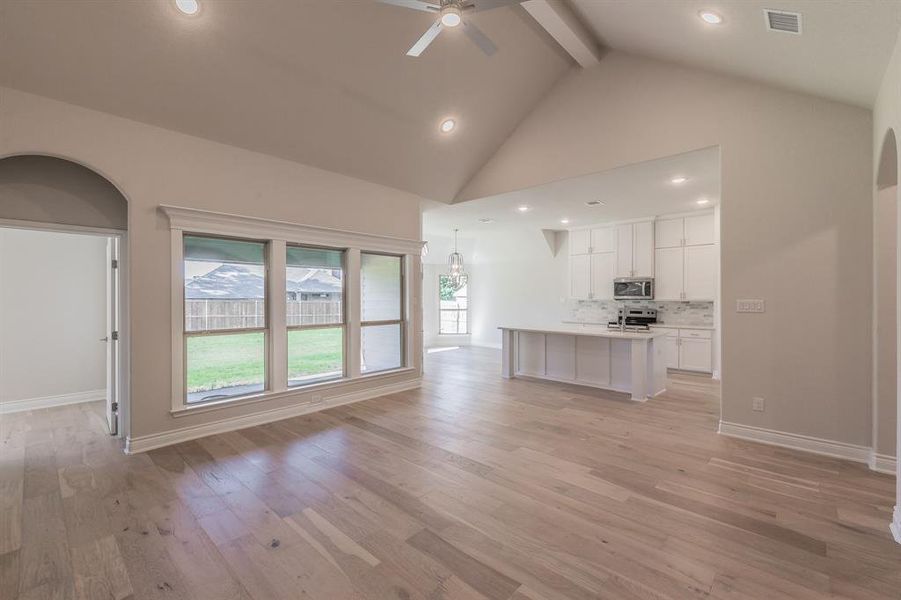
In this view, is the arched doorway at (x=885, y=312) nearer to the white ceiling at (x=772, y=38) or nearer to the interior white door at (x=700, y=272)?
the white ceiling at (x=772, y=38)

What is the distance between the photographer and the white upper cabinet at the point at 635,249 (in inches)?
291

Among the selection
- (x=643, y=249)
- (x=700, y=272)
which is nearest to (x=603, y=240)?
(x=643, y=249)

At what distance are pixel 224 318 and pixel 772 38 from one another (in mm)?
5274

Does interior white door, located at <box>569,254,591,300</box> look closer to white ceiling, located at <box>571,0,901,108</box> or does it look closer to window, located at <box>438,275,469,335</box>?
window, located at <box>438,275,469,335</box>

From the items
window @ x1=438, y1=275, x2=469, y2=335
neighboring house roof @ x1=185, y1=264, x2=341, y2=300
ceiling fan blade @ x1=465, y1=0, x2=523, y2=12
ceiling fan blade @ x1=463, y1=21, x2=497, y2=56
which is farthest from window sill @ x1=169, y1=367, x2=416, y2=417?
window @ x1=438, y1=275, x2=469, y2=335

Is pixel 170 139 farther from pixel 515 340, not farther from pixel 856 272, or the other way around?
pixel 856 272

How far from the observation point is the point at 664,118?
164 inches

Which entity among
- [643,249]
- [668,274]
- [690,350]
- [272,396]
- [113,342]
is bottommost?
[272,396]

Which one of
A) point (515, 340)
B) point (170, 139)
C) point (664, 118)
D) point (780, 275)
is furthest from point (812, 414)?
point (170, 139)

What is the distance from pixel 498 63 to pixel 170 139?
3.32 meters

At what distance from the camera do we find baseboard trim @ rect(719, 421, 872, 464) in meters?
3.26

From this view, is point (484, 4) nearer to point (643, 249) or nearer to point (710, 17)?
point (710, 17)

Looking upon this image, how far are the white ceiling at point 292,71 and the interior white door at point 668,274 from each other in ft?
13.1

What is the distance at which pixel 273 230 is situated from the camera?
4.31 metres
